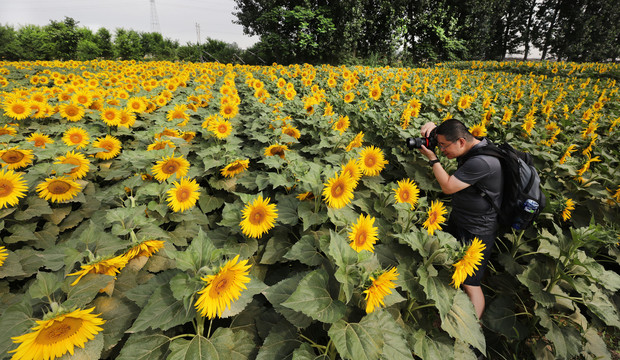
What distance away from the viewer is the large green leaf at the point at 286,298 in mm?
1497

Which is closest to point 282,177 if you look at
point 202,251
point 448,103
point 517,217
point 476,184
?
point 202,251

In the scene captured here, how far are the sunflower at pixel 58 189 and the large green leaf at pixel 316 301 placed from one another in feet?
7.47

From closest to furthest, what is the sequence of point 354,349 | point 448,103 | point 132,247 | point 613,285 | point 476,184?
point 354,349 < point 132,247 < point 613,285 < point 476,184 < point 448,103

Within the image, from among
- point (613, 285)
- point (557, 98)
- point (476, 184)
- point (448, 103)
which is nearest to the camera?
point (613, 285)

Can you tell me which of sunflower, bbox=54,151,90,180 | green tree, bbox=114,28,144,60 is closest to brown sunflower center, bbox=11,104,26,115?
sunflower, bbox=54,151,90,180

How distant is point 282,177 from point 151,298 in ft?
4.59

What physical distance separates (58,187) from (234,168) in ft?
5.08

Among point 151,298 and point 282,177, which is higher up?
point 282,177

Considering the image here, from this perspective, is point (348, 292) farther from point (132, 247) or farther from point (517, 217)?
point (517, 217)

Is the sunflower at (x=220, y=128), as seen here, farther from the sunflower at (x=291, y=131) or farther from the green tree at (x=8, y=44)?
the green tree at (x=8, y=44)

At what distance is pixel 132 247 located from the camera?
5.35 ft

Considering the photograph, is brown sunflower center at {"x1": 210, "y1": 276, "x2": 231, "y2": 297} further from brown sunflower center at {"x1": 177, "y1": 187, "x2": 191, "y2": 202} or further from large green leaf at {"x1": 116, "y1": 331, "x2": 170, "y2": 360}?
brown sunflower center at {"x1": 177, "y1": 187, "x2": 191, "y2": 202}

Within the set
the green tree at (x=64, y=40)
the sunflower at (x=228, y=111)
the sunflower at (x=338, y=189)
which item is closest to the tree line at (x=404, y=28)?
the green tree at (x=64, y=40)

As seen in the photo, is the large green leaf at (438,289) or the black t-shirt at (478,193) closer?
the large green leaf at (438,289)
